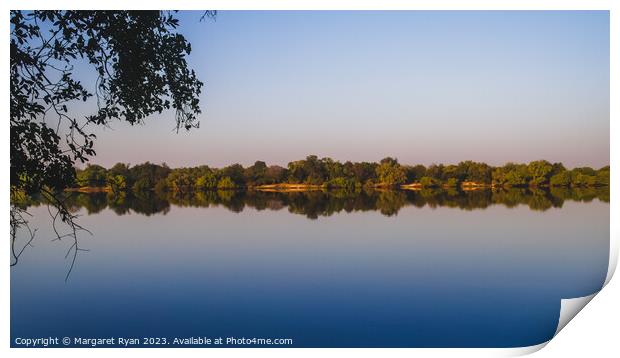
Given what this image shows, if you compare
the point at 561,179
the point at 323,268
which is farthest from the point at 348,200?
the point at 561,179

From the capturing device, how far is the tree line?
17.4 feet

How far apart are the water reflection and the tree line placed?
8 centimetres

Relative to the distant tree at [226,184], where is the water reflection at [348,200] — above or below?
below

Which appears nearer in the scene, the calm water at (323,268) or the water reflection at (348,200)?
the calm water at (323,268)

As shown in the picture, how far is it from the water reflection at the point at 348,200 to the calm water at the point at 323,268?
14 millimetres

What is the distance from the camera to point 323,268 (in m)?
5.29

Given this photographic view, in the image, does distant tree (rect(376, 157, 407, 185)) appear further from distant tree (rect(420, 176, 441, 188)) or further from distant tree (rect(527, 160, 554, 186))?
distant tree (rect(527, 160, 554, 186))

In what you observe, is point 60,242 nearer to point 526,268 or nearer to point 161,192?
point 161,192

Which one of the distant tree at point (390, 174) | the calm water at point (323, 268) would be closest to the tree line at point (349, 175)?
the distant tree at point (390, 174)

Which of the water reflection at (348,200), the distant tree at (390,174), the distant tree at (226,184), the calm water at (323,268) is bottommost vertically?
the calm water at (323,268)

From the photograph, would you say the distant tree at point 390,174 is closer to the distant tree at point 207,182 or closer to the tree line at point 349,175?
the tree line at point 349,175

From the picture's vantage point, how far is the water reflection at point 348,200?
214 inches

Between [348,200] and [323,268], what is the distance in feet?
2.30

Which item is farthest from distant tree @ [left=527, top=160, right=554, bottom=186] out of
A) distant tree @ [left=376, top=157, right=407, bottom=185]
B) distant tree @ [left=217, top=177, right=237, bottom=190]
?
distant tree @ [left=217, top=177, right=237, bottom=190]
